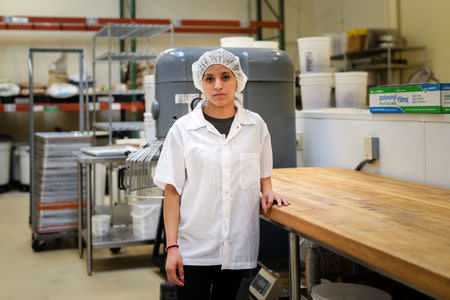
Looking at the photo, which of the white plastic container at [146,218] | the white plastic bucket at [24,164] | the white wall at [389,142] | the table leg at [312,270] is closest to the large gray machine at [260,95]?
the white wall at [389,142]

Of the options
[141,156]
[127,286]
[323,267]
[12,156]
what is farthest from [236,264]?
[12,156]

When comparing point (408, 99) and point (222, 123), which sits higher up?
point (408, 99)

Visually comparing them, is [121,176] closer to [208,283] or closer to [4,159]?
[208,283]

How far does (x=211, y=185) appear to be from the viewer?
1962 mm

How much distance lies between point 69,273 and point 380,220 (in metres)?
3.15

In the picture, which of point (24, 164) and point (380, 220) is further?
point (24, 164)

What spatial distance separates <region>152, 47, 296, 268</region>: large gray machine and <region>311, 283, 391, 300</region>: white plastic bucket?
896mm

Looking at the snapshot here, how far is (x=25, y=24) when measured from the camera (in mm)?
8359

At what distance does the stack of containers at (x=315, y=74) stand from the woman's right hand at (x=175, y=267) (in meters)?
2.43

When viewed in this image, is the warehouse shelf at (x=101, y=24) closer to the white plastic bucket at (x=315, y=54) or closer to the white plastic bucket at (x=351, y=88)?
the white plastic bucket at (x=315, y=54)

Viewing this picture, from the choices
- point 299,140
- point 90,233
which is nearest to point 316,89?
point 299,140

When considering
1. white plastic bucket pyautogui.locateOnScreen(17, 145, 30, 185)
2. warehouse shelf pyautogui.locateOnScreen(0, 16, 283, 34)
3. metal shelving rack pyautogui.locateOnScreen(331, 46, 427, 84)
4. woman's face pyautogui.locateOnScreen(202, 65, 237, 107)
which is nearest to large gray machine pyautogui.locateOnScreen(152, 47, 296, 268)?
woman's face pyautogui.locateOnScreen(202, 65, 237, 107)

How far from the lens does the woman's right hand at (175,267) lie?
1.92 metres

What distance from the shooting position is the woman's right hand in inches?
75.7
